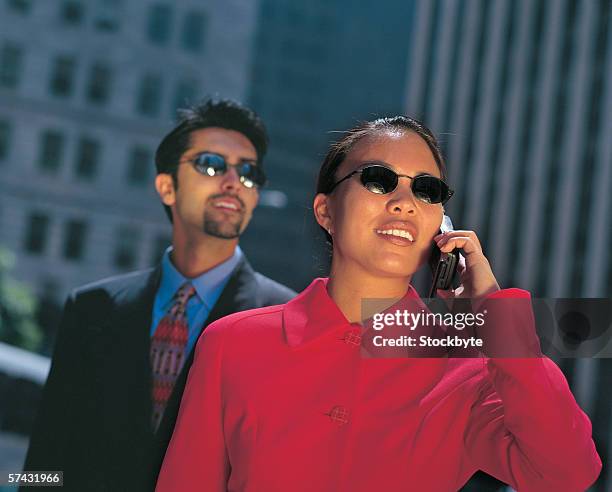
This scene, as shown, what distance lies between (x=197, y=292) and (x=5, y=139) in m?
38.5

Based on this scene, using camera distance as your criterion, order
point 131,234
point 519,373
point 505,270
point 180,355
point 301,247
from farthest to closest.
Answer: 1. point 301,247
2. point 505,270
3. point 131,234
4. point 180,355
5. point 519,373

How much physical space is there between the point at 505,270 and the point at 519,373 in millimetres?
44283

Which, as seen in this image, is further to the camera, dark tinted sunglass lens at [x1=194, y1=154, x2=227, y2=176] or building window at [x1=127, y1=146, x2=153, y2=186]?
building window at [x1=127, y1=146, x2=153, y2=186]

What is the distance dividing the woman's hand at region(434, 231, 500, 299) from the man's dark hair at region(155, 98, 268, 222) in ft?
4.45

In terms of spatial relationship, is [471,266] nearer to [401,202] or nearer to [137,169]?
[401,202]

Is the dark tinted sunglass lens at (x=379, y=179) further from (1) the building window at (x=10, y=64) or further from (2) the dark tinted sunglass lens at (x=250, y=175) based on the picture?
(1) the building window at (x=10, y=64)

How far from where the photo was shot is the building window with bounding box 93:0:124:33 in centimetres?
4172

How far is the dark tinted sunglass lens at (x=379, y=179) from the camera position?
250 cm

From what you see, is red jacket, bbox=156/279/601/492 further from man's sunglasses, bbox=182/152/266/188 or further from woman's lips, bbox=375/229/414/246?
man's sunglasses, bbox=182/152/266/188

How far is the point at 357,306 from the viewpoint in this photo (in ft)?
8.57

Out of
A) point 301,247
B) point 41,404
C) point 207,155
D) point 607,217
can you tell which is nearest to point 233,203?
point 207,155

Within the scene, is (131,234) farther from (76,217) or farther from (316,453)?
(316,453)

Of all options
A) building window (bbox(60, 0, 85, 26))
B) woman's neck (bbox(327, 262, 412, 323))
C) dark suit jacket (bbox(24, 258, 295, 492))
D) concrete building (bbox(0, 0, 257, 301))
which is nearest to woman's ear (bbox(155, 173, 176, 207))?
dark suit jacket (bbox(24, 258, 295, 492))

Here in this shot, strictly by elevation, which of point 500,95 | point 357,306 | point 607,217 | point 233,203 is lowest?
point 357,306
